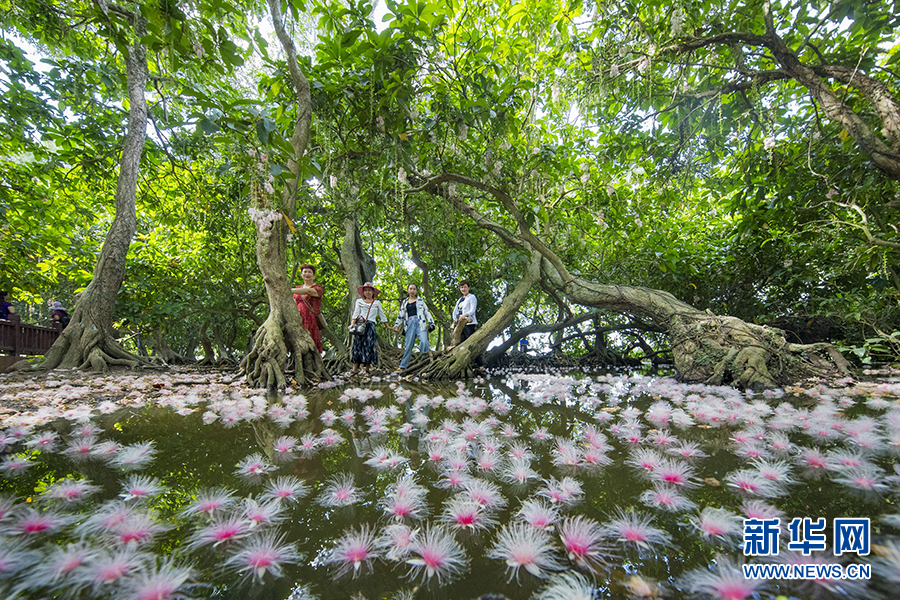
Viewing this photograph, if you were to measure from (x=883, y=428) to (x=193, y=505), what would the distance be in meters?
3.38

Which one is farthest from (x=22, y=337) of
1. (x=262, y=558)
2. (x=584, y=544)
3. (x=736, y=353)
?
(x=736, y=353)

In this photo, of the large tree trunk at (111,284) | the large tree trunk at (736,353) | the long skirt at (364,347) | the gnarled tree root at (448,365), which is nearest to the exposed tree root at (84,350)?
the large tree trunk at (111,284)

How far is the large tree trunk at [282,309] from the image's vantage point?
403cm

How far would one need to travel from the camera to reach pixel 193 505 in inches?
45.6

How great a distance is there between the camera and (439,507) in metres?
1.20

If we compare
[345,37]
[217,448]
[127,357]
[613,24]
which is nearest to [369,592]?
[217,448]

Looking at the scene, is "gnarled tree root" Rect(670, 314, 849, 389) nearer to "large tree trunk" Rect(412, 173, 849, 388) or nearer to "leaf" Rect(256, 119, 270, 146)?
"large tree trunk" Rect(412, 173, 849, 388)

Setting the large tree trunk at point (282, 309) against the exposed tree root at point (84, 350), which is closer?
the large tree trunk at point (282, 309)

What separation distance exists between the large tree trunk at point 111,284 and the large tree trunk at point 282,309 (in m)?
2.86

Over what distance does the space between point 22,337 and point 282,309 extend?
9.15 metres

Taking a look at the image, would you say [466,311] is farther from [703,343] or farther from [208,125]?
[208,125]

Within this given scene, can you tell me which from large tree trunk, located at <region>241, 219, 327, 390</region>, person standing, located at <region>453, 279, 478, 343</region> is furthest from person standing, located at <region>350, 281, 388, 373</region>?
person standing, located at <region>453, 279, 478, 343</region>

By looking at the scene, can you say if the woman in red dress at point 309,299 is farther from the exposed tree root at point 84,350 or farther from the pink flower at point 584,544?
the pink flower at point 584,544

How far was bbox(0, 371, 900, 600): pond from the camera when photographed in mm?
797
